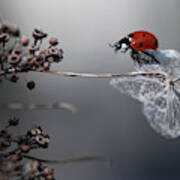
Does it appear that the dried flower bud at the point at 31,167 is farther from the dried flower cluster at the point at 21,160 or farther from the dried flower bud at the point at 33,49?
the dried flower bud at the point at 33,49

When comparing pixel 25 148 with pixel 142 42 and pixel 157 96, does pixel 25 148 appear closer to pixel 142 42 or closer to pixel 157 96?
pixel 157 96

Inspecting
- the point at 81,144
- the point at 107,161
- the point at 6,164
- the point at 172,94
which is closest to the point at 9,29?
the point at 6,164

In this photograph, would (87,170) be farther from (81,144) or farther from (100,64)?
(100,64)

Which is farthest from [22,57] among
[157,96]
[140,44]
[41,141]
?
[140,44]

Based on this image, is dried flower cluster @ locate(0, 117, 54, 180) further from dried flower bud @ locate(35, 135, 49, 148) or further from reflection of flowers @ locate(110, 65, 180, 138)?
reflection of flowers @ locate(110, 65, 180, 138)

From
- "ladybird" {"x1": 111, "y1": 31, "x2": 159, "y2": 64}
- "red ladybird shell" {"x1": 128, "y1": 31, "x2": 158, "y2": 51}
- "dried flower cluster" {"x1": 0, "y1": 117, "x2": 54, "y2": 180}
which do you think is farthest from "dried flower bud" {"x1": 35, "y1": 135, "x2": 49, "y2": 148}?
"red ladybird shell" {"x1": 128, "y1": 31, "x2": 158, "y2": 51}

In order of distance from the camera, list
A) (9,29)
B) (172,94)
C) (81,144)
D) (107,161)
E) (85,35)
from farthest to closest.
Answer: (85,35) → (81,144) → (172,94) → (107,161) → (9,29)
